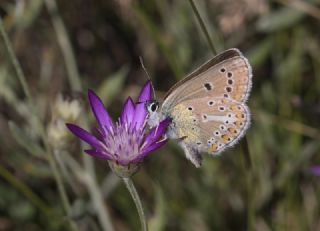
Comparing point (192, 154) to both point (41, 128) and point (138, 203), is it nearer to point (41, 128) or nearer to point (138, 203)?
point (138, 203)

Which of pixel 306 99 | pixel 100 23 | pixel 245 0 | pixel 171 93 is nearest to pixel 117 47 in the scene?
pixel 100 23

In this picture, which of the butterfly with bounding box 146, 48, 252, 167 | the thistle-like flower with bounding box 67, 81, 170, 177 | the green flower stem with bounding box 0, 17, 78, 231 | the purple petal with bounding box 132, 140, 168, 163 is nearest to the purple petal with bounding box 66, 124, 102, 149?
the thistle-like flower with bounding box 67, 81, 170, 177

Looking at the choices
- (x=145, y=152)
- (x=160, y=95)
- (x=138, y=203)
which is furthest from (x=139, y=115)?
(x=160, y=95)

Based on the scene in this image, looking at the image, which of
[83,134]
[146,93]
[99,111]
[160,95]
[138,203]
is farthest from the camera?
[160,95]

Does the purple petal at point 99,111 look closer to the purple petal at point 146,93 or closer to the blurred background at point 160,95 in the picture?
the purple petal at point 146,93

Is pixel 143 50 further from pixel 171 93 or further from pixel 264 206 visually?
pixel 171 93

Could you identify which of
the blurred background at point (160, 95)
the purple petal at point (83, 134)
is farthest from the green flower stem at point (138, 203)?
the blurred background at point (160, 95)
